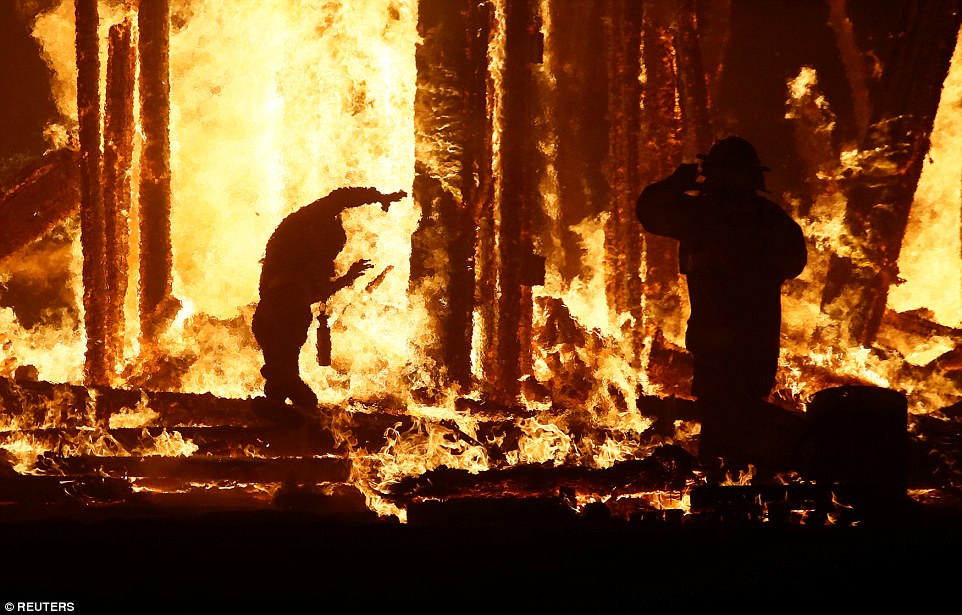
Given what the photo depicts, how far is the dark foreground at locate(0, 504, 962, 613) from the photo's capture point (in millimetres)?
1919

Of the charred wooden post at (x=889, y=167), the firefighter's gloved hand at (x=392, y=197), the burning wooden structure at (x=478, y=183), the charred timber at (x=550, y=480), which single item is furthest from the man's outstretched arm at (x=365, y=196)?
the charred wooden post at (x=889, y=167)

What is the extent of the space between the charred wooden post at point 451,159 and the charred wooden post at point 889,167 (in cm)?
272

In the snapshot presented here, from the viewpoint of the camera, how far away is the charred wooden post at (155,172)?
498 centimetres

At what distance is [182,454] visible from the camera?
11.3 feet

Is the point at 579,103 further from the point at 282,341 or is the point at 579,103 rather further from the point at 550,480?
the point at 550,480

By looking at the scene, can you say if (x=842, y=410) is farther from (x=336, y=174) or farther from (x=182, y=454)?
(x=336, y=174)

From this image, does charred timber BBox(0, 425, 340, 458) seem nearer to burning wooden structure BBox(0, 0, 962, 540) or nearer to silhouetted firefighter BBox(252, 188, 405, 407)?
silhouetted firefighter BBox(252, 188, 405, 407)

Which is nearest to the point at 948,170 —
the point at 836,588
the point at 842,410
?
the point at 842,410

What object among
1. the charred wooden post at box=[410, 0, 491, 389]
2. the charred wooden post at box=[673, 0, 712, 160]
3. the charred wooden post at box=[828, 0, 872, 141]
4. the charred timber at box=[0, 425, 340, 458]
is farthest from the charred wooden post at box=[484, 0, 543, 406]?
the charred wooden post at box=[828, 0, 872, 141]

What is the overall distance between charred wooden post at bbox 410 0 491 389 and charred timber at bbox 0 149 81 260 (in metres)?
2.87

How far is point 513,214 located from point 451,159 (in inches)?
24.4

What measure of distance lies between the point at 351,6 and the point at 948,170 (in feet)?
15.2

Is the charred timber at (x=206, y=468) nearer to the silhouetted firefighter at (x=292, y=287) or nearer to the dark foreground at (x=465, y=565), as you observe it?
the silhouetted firefighter at (x=292, y=287)

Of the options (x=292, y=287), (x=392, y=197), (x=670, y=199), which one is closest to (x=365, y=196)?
(x=392, y=197)
